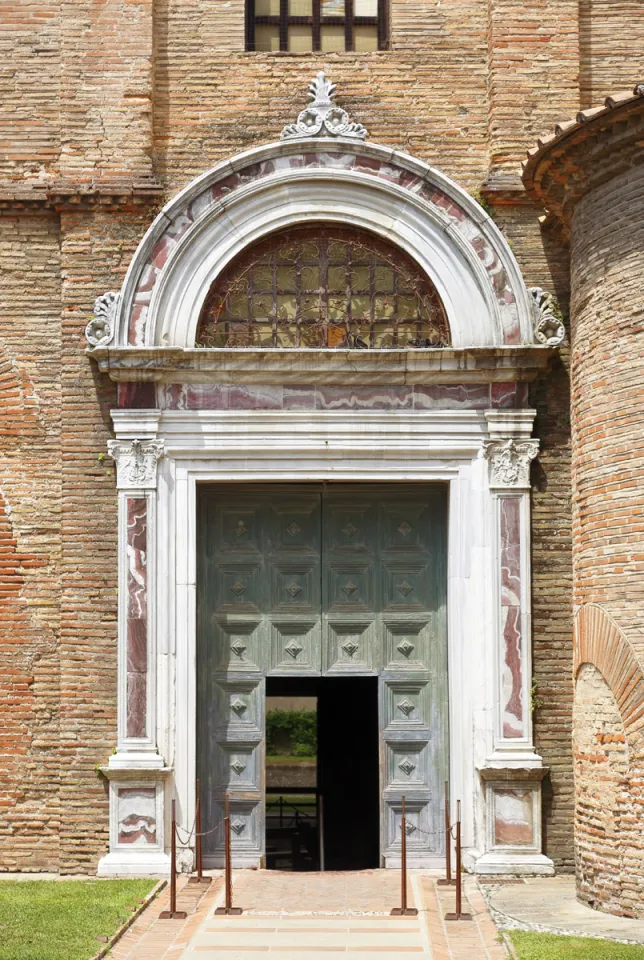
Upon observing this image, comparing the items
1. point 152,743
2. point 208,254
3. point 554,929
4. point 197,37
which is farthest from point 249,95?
point 554,929

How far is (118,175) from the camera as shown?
11.0m

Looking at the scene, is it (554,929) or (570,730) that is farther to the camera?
(570,730)

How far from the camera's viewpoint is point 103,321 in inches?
428

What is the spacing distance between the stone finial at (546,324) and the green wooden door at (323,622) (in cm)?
152

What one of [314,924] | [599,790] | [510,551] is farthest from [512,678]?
[314,924]

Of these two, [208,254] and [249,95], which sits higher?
[249,95]

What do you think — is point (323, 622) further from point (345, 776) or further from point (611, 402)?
point (345, 776)

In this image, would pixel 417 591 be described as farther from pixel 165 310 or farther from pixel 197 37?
pixel 197 37

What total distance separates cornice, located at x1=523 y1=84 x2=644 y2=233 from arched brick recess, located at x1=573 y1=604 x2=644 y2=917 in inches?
128

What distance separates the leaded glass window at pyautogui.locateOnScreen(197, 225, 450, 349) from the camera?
36.4 feet

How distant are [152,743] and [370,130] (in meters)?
5.38

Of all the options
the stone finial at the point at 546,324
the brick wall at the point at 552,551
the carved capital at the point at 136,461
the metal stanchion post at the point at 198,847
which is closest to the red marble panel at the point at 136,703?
the metal stanchion post at the point at 198,847

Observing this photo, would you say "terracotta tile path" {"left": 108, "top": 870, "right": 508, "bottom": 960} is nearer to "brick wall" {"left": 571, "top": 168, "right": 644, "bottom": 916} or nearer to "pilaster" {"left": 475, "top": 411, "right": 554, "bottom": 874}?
"pilaster" {"left": 475, "top": 411, "right": 554, "bottom": 874}

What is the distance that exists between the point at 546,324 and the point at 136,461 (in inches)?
139
